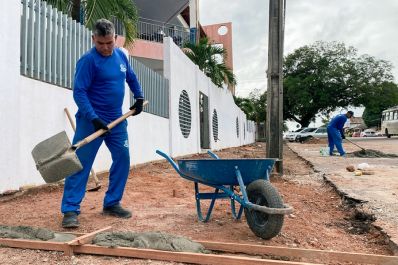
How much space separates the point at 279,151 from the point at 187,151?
534cm

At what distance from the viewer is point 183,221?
4.06 metres

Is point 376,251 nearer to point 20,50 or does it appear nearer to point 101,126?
point 101,126

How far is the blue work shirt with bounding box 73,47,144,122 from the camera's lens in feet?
12.4

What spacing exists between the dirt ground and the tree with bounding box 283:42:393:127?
3467 centimetres

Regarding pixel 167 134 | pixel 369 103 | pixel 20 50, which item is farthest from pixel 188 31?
pixel 369 103

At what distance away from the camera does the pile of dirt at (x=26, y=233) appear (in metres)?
3.25

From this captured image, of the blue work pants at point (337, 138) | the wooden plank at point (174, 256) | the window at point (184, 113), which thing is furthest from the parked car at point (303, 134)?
the wooden plank at point (174, 256)

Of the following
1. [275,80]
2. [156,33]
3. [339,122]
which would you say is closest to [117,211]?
[275,80]

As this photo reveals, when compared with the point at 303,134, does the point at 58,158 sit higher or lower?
lower

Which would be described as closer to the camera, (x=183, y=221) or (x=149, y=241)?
(x=149, y=241)

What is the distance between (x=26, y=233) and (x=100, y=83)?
151 cm

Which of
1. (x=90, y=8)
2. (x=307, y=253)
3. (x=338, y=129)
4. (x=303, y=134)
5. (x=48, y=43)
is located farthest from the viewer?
(x=303, y=134)

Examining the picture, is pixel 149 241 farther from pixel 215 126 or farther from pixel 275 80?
pixel 215 126

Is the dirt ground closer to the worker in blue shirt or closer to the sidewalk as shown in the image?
the sidewalk
